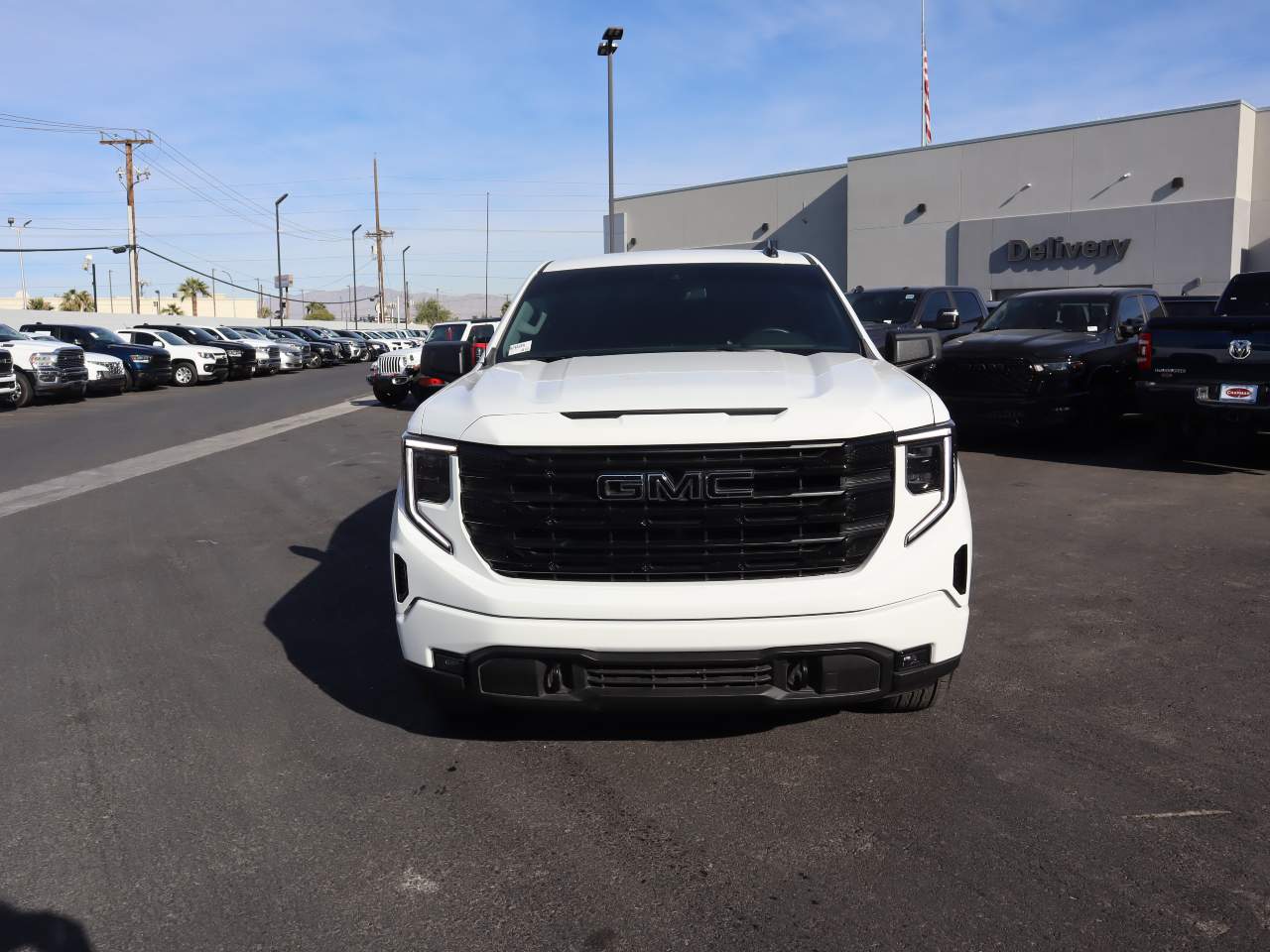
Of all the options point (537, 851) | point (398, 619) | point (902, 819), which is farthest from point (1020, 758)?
point (398, 619)

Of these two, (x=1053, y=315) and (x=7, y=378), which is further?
(x=7, y=378)

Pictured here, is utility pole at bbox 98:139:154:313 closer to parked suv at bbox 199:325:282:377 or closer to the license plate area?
parked suv at bbox 199:325:282:377

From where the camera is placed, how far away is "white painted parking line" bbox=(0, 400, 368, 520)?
31.7 feet

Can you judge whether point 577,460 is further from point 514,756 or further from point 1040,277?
point 1040,277

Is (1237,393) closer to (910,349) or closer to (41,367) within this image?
(910,349)

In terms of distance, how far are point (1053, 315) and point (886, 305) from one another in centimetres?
282

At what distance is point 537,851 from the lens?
316cm

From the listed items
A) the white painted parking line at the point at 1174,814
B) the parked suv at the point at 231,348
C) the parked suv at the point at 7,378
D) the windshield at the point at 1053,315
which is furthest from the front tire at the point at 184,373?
the white painted parking line at the point at 1174,814

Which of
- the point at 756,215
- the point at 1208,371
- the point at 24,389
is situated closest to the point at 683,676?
the point at 1208,371

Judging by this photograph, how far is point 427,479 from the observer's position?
3.55m

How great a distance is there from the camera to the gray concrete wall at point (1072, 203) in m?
34.5

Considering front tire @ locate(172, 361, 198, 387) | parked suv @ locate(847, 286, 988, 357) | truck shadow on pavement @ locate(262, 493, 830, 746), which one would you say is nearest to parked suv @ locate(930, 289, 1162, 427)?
parked suv @ locate(847, 286, 988, 357)

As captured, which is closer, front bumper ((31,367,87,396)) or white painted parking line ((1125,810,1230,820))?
white painted parking line ((1125,810,1230,820))

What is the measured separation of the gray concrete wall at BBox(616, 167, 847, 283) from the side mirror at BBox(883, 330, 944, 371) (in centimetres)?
4124
